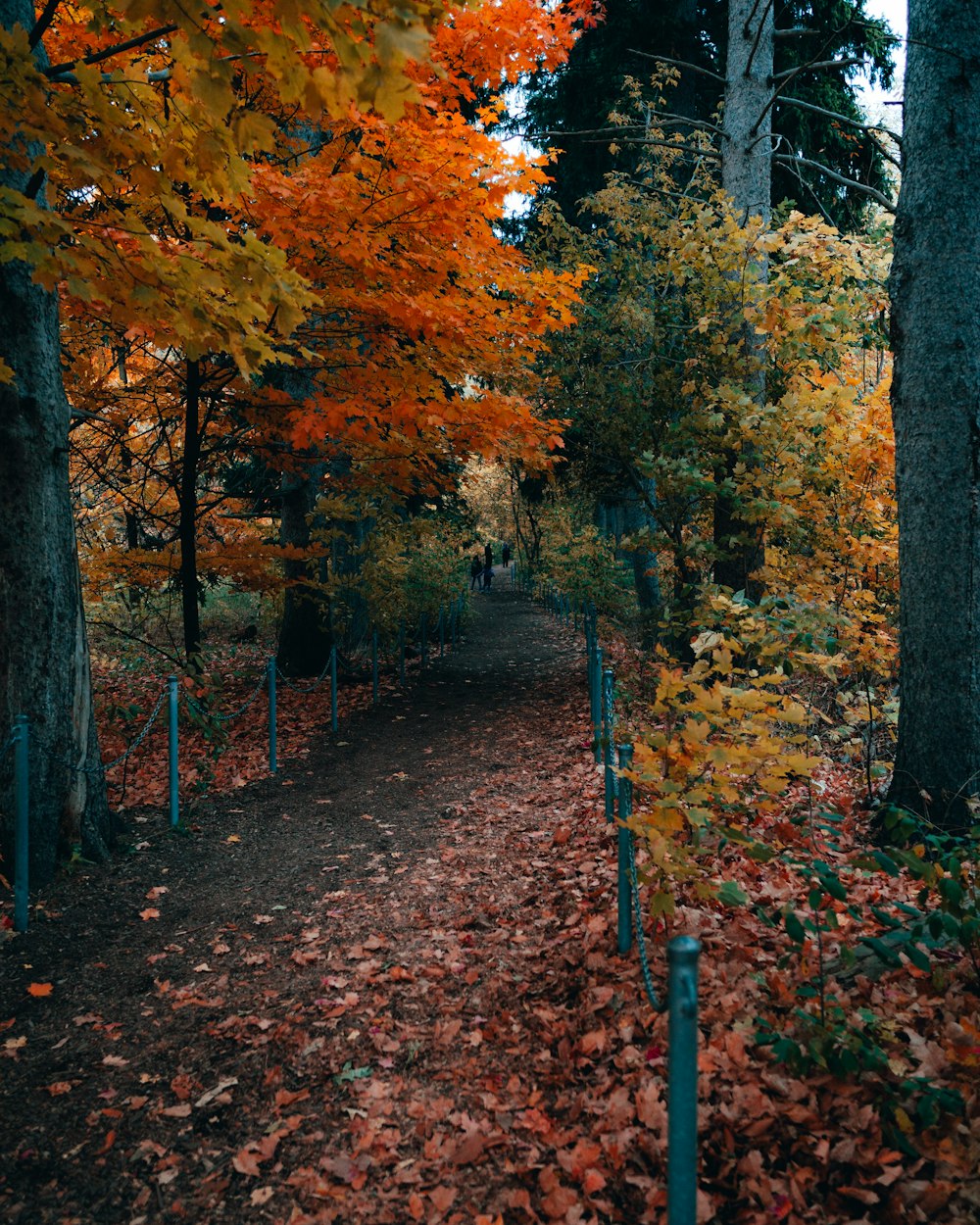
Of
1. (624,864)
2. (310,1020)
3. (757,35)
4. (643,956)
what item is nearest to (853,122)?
(757,35)

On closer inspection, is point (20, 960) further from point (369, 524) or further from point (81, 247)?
point (369, 524)

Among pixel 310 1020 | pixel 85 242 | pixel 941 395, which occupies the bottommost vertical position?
pixel 310 1020

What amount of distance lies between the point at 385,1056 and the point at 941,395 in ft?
15.4

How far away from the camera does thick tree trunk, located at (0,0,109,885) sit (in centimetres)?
478

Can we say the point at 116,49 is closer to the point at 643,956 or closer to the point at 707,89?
the point at 643,956

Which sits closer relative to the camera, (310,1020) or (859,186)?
(310,1020)

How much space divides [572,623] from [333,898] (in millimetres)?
17998

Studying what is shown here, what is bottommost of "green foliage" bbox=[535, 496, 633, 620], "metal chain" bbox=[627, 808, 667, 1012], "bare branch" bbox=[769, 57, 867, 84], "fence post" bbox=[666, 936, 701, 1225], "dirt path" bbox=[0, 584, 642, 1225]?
"dirt path" bbox=[0, 584, 642, 1225]

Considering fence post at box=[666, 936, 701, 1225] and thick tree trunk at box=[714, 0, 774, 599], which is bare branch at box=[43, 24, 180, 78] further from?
thick tree trunk at box=[714, 0, 774, 599]

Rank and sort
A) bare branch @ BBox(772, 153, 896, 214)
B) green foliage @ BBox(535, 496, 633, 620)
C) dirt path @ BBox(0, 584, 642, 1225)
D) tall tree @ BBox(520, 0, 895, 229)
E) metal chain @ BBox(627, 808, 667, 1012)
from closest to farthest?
1. dirt path @ BBox(0, 584, 642, 1225)
2. metal chain @ BBox(627, 808, 667, 1012)
3. bare branch @ BBox(772, 153, 896, 214)
4. tall tree @ BBox(520, 0, 895, 229)
5. green foliage @ BBox(535, 496, 633, 620)

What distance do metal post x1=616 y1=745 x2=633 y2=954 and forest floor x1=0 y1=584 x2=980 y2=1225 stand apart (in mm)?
140

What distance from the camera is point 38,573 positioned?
4.95 metres

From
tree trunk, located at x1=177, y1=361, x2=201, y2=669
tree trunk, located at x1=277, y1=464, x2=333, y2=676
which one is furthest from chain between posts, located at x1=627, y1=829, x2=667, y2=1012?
tree trunk, located at x1=277, y1=464, x2=333, y2=676

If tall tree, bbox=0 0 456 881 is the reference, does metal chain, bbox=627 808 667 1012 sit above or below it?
below
